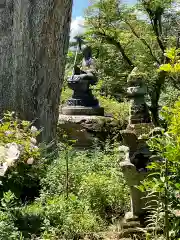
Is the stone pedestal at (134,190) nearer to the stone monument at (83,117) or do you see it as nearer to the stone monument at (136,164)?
the stone monument at (136,164)

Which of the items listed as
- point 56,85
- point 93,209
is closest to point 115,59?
point 56,85

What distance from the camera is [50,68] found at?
22.6 ft

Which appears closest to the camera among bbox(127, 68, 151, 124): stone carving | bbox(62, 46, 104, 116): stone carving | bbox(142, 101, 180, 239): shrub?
bbox(142, 101, 180, 239): shrub

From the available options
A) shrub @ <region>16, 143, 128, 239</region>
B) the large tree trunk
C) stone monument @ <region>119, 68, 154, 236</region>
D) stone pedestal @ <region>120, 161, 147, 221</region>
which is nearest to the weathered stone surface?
the large tree trunk

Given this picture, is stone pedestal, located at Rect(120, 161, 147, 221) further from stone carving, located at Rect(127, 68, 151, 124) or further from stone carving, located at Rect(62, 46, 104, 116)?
stone carving, located at Rect(62, 46, 104, 116)

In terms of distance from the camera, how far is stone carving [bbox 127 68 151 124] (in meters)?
5.71

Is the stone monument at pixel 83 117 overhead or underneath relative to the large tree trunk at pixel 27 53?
underneath

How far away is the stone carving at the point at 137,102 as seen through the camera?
5707 mm

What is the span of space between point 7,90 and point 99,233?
3.07 metres

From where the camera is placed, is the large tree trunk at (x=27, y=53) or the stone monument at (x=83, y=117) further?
the stone monument at (x=83, y=117)

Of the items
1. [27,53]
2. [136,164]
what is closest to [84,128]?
[27,53]

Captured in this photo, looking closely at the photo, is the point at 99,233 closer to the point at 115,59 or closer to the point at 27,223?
the point at 27,223

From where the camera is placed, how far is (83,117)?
27.5 feet

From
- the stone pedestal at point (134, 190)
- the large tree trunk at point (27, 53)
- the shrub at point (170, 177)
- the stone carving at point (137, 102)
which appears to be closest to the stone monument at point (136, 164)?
the stone pedestal at point (134, 190)
